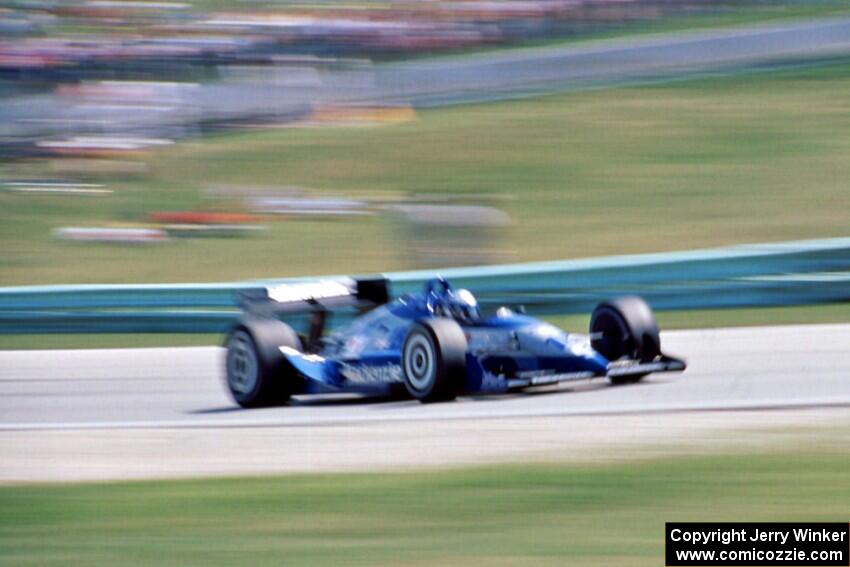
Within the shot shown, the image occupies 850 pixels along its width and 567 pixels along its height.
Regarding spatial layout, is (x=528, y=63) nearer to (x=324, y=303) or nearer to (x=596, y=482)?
(x=324, y=303)

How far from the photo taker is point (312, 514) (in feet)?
21.2

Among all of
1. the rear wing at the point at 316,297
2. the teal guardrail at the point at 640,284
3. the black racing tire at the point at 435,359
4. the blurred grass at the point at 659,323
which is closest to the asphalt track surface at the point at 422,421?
the black racing tire at the point at 435,359

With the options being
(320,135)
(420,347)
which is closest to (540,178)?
(320,135)

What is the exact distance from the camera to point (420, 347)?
30.8 ft

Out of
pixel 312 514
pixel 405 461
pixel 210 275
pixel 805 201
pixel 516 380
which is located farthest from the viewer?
pixel 805 201

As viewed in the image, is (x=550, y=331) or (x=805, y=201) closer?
(x=550, y=331)

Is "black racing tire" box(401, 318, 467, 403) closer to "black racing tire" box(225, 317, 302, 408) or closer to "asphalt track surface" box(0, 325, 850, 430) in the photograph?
"asphalt track surface" box(0, 325, 850, 430)

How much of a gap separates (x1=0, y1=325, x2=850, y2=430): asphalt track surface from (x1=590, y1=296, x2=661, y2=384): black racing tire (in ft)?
0.73

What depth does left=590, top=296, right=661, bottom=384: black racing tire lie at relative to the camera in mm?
9672

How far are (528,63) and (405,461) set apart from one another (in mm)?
18779

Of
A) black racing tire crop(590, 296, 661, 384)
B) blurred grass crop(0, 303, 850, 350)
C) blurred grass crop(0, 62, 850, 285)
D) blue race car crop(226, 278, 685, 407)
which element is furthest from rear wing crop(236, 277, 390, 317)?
blurred grass crop(0, 62, 850, 285)

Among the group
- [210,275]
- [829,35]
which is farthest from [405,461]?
[829,35]

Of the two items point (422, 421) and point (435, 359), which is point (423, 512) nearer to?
point (422, 421)

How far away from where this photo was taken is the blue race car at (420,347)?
937 cm
